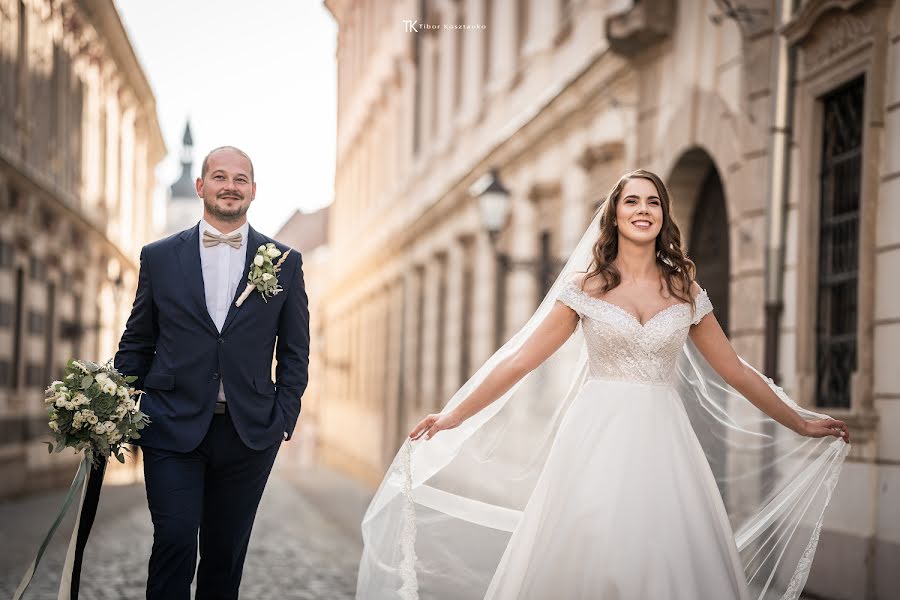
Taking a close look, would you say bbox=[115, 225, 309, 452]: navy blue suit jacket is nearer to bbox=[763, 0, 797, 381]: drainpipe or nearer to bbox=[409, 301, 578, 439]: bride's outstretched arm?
bbox=[409, 301, 578, 439]: bride's outstretched arm

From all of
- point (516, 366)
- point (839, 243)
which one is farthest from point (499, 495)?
point (839, 243)

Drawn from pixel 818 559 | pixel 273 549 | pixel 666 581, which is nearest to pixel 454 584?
pixel 666 581

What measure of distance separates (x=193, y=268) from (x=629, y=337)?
1745 mm

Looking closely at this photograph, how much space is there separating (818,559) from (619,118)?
6879 millimetres

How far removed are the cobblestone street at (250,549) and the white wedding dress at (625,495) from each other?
13.2 ft

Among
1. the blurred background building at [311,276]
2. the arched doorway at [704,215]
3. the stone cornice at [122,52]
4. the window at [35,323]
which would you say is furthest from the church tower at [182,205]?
the arched doorway at [704,215]

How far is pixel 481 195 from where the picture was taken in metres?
15.1

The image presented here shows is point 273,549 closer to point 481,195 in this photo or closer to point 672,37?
point 481,195

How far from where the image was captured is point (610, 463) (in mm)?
5086

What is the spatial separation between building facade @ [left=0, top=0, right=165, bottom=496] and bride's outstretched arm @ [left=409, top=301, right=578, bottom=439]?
16548mm

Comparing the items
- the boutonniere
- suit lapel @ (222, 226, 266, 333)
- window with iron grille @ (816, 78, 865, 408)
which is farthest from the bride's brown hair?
window with iron grille @ (816, 78, 865, 408)

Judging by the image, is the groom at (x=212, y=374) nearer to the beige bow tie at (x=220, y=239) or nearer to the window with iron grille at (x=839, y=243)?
the beige bow tie at (x=220, y=239)

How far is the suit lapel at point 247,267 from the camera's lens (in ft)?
17.7

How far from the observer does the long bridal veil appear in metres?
5.92
